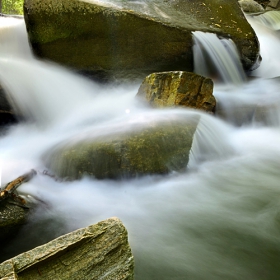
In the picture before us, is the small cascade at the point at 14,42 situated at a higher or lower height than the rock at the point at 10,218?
higher

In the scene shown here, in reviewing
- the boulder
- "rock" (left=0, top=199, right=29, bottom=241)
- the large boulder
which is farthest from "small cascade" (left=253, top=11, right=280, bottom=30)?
"rock" (left=0, top=199, right=29, bottom=241)

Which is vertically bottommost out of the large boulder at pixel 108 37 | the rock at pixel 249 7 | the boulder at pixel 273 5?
the large boulder at pixel 108 37

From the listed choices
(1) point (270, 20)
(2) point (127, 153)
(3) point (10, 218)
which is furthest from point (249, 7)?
(3) point (10, 218)

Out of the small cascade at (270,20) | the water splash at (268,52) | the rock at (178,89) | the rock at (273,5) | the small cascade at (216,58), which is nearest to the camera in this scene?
the rock at (178,89)

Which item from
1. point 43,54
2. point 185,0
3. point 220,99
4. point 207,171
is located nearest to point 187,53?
point 220,99

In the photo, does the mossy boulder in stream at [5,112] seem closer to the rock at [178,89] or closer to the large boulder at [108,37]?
the large boulder at [108,37]

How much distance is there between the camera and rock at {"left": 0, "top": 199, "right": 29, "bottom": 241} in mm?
2463

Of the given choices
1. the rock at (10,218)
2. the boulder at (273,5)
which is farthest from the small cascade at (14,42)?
the boulder at (273,5)

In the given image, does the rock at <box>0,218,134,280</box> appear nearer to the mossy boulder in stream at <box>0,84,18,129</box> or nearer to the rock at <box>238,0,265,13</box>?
the mossy boulder in stream at <box>0,84,18,129</box>

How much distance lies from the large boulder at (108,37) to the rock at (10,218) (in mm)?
4617

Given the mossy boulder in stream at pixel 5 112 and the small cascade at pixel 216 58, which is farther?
the small cascade at pixel 216 58

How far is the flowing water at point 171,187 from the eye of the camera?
2.38m

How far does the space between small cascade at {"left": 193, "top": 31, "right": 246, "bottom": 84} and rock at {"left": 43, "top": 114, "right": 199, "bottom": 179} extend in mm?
3637

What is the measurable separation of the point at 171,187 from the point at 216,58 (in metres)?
4.78
